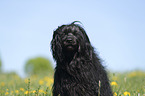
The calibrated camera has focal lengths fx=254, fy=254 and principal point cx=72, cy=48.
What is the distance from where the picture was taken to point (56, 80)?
504cm

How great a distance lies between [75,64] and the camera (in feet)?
15.5

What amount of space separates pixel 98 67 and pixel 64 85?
2.54ft

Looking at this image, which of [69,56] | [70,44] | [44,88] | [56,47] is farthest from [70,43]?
[44,88]

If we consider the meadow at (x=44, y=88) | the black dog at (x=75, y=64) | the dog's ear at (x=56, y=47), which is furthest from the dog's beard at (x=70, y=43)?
the meadow at (x=44, y=88)

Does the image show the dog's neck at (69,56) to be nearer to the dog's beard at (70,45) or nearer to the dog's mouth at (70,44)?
the dog's beard at (70,45)

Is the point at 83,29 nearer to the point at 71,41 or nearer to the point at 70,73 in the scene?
the point at 71,41

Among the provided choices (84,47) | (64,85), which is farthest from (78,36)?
(64,85)

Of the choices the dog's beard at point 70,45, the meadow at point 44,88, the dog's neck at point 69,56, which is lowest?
the meadow at point 44,88

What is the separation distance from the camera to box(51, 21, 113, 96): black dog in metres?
4.70

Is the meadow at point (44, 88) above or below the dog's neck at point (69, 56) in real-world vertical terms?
below

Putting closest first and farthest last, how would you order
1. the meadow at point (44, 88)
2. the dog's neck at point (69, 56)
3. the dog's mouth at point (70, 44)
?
the dog's mouth at point (70, 44), the dog's neck at point (69, 56), the meadow at point (44, 88)

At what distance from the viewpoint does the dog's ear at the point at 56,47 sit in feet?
15.6

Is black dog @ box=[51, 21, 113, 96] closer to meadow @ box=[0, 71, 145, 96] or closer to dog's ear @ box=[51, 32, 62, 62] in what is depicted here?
dog's ear @ box=[51, 32, 62, 62]

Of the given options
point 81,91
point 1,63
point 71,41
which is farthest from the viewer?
point 1,63
